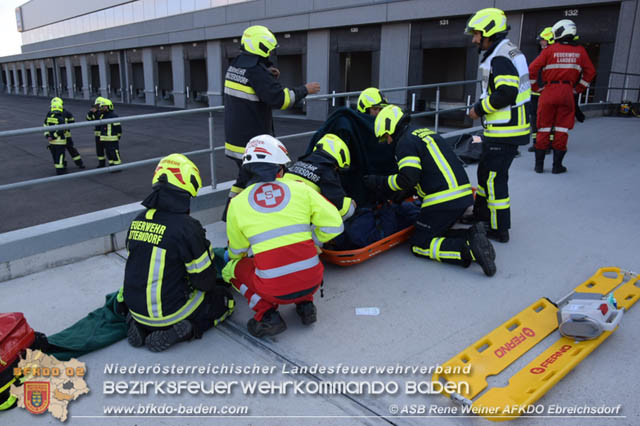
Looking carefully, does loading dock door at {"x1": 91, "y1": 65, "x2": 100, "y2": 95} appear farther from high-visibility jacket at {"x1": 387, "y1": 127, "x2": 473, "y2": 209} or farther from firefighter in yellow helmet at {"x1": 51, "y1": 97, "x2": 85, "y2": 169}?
high-visibility jacket at {"x1": 387, "y1": 127, "x2": 473, "y2": 209}

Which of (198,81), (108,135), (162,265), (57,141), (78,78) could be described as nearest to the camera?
(162,265)

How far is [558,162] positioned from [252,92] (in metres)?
4.73

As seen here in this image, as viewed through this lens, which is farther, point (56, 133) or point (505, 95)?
point (56, 133)

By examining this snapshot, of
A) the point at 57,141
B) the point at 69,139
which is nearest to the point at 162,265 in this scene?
the point at 57,141

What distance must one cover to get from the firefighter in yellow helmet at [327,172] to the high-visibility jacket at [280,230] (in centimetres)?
79

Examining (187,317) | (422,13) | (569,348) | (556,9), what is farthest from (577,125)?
(187,317)

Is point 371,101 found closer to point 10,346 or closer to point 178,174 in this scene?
point 178,174

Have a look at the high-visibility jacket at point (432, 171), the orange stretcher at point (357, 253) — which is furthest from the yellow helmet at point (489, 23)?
the orange stretcher at point (357, 253)

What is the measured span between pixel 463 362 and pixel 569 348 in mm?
678

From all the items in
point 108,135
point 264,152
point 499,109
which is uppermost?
point 499,109

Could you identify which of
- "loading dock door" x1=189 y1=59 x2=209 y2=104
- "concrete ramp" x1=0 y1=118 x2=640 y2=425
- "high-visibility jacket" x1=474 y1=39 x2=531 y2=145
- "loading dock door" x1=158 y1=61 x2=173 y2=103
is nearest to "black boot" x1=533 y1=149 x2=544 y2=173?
"concrete ramp" x1=0 y1=118 x2=640 y2=425

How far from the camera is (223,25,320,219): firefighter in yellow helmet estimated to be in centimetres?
455

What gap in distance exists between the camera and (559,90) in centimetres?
711

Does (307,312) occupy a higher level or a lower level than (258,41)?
lower
